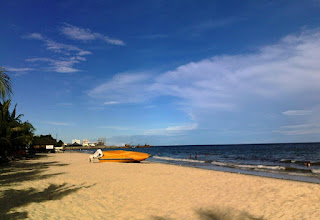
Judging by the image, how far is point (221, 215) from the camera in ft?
18.5

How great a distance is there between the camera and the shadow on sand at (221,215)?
5.44 m

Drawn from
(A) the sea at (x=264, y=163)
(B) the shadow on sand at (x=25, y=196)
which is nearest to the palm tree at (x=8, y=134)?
(B) the shadow on sand at (x=25, y=196)

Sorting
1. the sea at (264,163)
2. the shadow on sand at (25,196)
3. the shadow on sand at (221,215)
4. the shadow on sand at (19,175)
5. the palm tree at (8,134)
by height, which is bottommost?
the sea at (264,163)

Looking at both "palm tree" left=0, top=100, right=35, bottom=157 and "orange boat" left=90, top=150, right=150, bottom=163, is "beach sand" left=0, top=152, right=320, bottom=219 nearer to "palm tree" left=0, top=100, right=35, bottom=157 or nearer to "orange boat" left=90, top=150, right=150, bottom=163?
"palm tree" left=0, top=100, right=35, bottom=157

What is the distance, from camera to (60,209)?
5672 mm

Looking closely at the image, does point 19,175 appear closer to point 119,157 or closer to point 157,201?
point 157,201

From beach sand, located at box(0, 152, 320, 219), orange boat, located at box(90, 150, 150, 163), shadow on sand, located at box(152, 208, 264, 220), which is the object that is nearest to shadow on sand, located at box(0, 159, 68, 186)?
beach sand, located at box(0, 152, 320, 219)

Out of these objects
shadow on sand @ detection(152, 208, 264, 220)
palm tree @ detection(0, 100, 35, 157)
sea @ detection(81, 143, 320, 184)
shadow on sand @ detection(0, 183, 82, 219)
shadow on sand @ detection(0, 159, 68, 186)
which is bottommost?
sea @ detection(81, 143, 320, 184)

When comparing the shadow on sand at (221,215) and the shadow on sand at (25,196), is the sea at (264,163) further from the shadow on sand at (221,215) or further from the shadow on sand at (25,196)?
the shadow on sand at (25,196)

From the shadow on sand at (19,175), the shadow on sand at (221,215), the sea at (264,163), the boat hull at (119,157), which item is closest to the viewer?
the shadow on sand at (221,215)

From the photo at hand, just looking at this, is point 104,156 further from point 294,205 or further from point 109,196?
point 294,205

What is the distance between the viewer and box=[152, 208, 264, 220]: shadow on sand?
5438mm

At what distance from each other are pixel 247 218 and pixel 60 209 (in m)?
4.96

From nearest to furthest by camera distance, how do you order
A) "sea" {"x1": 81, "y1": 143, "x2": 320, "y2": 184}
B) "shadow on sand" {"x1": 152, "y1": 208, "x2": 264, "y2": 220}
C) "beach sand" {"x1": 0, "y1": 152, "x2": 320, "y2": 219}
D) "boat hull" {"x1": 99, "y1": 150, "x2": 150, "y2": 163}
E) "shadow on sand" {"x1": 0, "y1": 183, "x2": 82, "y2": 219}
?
1. "shadow on sand" {"x1": 0, "y1": 183, "x2": 82, "y2": 219}
2. "shadow on sand" {"x1": 152, "y1": 208, "x2": 264, "y2": 220}
3. "beach sand" {"x1": 0, "y1": 152, "x2": 320, "y2": 219}
4. "sea" {"x1": 81, "y1": 143, "x2": 320, "y2": 184}
5. "boat hull" {"x1": 99, "y1": 150, "x2": 150, "y2": 163}
